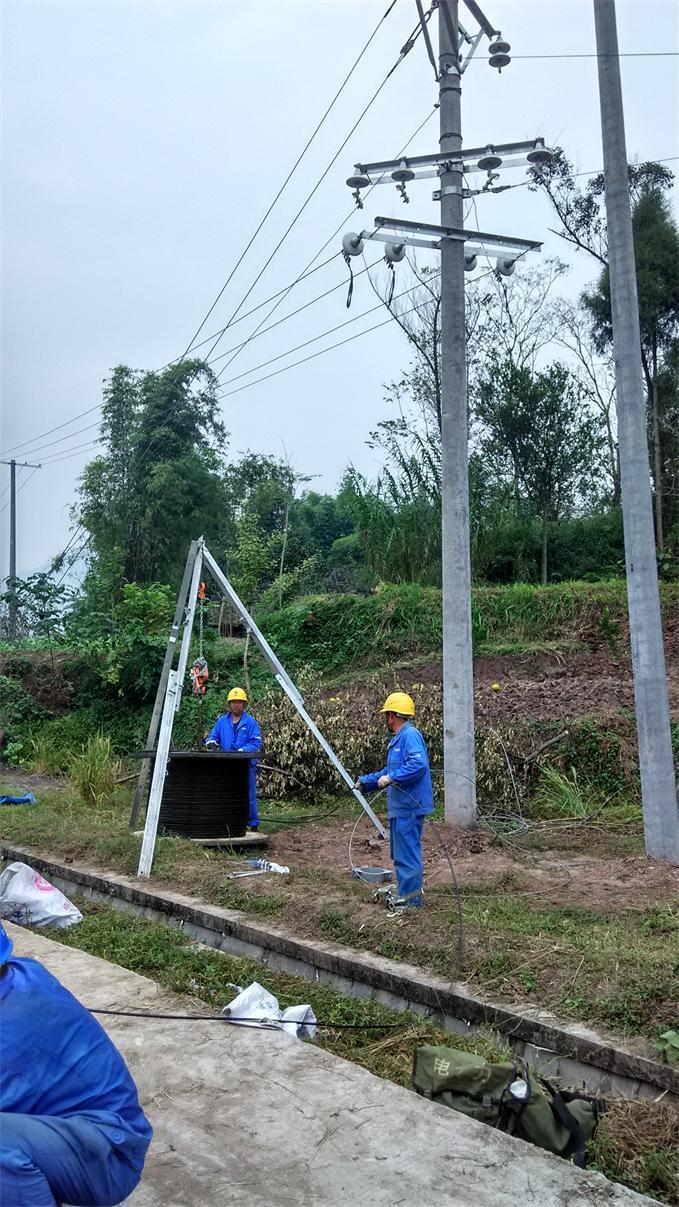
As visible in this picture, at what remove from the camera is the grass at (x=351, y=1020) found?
159 inches

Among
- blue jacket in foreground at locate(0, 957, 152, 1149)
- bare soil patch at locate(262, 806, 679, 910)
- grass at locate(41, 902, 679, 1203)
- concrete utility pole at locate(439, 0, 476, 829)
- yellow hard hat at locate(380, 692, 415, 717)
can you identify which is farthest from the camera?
concrete utility pole at locate(439, 0, 476, 829)

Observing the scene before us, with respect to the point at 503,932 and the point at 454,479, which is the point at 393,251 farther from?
the point at 503,932

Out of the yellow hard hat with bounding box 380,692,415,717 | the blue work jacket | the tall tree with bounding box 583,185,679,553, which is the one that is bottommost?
the blue work jacket

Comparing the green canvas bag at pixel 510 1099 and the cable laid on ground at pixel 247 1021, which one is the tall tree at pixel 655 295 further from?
the green canvas bag at pixel 510 1099

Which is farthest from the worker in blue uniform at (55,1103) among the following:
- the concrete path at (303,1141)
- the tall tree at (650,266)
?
the tall tree at (650,266)

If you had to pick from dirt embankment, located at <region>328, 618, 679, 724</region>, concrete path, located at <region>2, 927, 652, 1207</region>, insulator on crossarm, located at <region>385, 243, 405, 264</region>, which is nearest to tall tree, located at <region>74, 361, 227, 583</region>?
dirt embankment, located at <region>328, 618, 679, 724</region>

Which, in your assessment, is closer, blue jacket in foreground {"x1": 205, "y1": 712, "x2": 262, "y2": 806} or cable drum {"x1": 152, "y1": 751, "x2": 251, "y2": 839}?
cable drum {"x1": 152, "y1": 751, "x2": 251, "y2": 839}

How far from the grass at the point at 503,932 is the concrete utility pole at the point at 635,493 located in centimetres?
123

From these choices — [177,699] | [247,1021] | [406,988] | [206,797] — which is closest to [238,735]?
[206,797]

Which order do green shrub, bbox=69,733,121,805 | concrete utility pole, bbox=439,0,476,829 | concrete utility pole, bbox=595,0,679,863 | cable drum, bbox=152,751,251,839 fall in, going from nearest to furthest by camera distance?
1. concrete utility pole, bbox=595,0,679,863
2. cable drum, bbox=152,751,251,839
3. concrete utility pole, bbox=439,0,476,829
4. green shrub, bbox=69,733,121,805

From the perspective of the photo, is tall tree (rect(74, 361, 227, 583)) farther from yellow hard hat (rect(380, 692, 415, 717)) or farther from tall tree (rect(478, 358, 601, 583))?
yellow hard hat (rect(380, 692, 415, 717))

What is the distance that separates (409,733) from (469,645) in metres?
2.74

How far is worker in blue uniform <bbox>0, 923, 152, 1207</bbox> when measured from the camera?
244cm

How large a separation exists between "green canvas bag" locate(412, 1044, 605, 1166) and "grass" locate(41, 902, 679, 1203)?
0.47 feet
